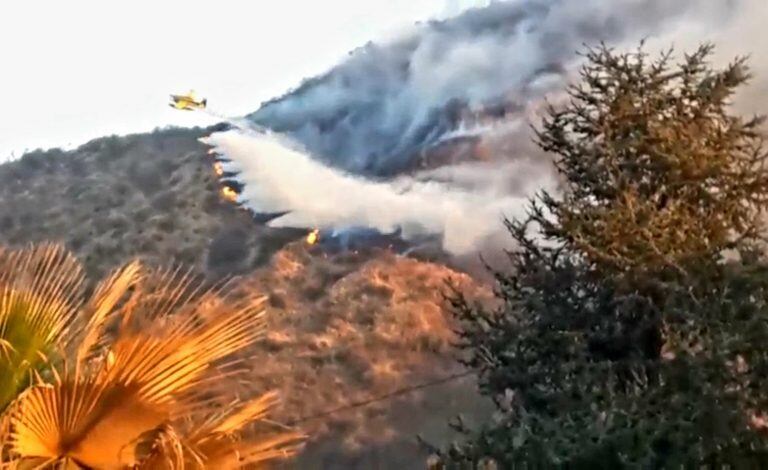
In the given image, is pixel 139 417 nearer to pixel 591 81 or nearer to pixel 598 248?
pixel 598 248

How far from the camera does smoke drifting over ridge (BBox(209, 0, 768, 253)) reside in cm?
1389

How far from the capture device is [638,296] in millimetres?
7844

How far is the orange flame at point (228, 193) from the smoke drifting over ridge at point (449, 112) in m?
0.33

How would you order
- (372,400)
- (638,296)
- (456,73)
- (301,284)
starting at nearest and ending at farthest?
(638,296)
(372,400)
(456,73)
(301,284)

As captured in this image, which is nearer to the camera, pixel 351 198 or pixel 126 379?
pixel 126 379

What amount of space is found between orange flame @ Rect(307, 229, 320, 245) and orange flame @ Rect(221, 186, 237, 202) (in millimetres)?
2045

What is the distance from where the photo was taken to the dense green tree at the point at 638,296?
7094 millimetres

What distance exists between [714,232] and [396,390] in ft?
22.4

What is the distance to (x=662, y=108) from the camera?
8.35 meters

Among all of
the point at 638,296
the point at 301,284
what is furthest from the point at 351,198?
the point at 638,296

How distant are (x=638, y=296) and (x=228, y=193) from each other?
11745mm

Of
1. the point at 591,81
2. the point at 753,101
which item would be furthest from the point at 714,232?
the point at 753,101

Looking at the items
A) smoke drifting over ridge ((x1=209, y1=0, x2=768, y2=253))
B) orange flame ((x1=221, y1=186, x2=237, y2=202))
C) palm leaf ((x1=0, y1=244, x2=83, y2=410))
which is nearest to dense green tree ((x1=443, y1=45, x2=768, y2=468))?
palm leaf ((x1=0, y1=244, x2=83, y2=410))

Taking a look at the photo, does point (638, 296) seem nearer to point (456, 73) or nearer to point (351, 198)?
point (456, 73)
